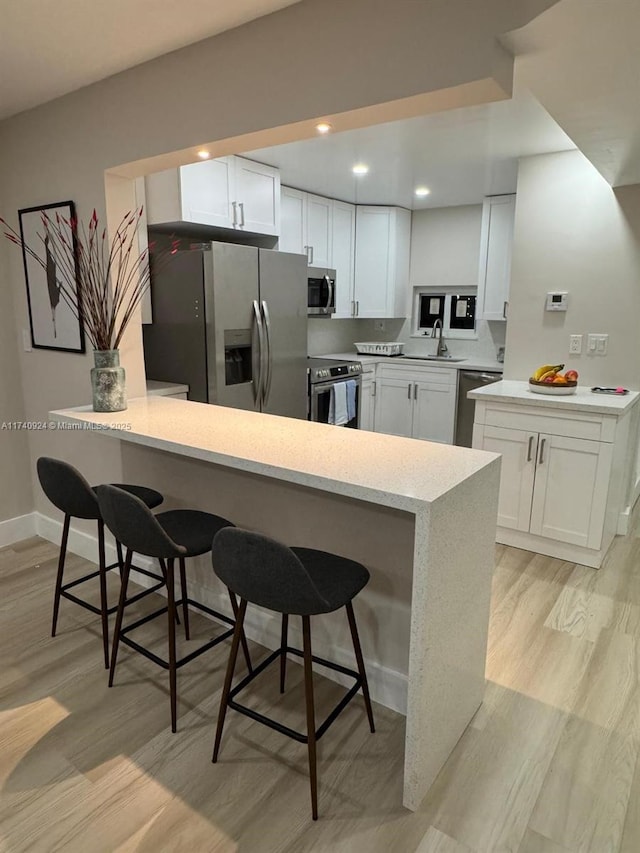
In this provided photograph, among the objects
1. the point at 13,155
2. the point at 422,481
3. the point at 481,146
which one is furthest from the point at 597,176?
the point at 13,155

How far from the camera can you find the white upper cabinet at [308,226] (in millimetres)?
4469

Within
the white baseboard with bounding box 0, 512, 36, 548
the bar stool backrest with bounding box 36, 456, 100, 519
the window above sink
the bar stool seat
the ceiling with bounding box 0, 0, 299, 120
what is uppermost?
the ceiling with bounding box 0, 0, 299, 120

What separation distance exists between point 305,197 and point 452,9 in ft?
10.7

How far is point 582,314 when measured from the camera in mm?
3619

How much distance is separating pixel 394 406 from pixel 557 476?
92.2 inches

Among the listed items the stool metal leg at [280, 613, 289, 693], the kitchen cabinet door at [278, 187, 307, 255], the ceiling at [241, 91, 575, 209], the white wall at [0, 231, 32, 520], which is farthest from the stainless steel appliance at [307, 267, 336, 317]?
the stool metal leg at [280, 613, 289, 693]

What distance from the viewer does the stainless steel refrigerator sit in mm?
3324

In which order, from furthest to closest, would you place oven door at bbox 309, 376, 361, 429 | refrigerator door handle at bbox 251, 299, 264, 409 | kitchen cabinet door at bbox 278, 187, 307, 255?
kitchen cabinet door at bbox 278, 187, 307, 255
oven door at bbox 309, 376, 361, 429
refrigerator door handle at bbox 251, 299, 264, 409

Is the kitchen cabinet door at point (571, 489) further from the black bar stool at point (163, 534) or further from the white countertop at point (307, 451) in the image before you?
the black bar stool at point (163, 534)

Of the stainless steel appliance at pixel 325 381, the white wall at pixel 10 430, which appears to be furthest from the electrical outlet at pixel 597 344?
the white wall at pixel 10 430

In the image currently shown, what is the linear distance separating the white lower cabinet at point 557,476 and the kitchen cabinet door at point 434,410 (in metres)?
1.61

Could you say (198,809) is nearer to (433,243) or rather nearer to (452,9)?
(452,9)

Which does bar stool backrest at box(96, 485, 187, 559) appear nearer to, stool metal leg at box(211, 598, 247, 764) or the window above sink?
stool metal leg at box(211, 598, 247, 764)

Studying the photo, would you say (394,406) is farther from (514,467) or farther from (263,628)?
(263,628)
